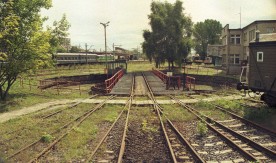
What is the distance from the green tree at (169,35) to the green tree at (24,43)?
33663 millimetres

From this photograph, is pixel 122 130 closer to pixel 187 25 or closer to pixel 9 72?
pixel 9 72

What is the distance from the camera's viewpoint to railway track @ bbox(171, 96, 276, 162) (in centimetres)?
929

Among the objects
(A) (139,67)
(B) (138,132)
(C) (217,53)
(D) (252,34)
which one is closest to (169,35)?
(C) (217,53)

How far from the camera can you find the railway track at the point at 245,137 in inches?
366

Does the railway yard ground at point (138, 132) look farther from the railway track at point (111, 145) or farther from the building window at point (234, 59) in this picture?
the building window at point (234, 59)

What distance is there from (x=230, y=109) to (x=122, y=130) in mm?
7727

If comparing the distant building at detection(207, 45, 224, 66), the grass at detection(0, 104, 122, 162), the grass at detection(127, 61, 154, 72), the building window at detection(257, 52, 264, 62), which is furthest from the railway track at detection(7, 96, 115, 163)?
the distant building at detection(207, 45, 224, 66)

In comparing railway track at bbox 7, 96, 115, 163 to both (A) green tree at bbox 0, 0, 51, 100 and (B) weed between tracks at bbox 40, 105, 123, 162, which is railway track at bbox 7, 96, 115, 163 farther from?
(A) green tree at bbox 0, 0, 51, 100

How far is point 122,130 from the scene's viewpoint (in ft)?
42.6

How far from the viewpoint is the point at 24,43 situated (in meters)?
21.6

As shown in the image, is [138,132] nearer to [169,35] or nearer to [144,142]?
[144,142]

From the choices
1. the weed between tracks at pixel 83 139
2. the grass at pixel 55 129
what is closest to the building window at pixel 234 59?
the grass at pixel 55 129

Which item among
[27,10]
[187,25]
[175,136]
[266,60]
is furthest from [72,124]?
[187,25]

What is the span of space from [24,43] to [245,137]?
57.7 ft
